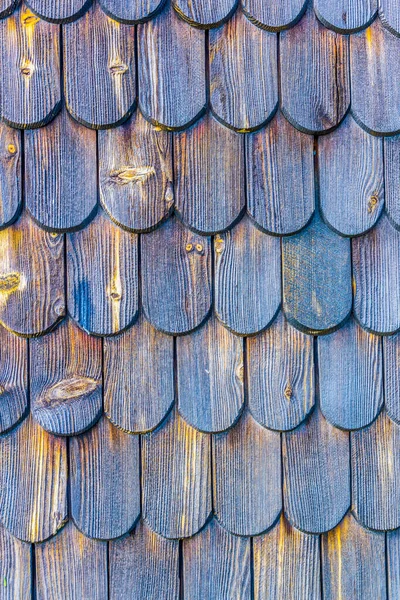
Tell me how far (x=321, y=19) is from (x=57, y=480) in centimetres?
118

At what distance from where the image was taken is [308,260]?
1.36 metres

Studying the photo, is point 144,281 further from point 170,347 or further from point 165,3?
point 165,3

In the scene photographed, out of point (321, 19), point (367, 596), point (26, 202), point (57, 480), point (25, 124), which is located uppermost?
point (321, 19)

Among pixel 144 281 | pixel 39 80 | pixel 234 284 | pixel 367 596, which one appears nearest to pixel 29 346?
pixel 144 281

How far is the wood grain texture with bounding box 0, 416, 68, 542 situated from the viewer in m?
1.31

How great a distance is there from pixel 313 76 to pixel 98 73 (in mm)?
481

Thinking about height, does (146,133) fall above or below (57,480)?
above

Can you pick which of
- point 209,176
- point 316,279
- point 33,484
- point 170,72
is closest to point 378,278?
point 316,279

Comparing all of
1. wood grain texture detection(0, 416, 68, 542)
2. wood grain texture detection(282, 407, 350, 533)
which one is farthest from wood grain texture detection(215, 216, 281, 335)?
wood grain texture detection(0, 416, 68, 542)

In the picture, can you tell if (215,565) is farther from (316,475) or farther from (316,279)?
(316,279)

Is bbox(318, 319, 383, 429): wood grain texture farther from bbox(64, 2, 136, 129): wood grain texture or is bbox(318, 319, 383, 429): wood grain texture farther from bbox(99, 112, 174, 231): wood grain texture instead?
bbox(64, 2, 136, 129): wood grain texture

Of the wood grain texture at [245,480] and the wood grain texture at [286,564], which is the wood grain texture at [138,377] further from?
the wood grain texture at [286,564]

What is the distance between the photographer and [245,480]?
1.33 metres

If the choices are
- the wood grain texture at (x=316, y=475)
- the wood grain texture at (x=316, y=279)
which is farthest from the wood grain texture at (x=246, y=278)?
the wood grain texture at (x=316, y=475)
